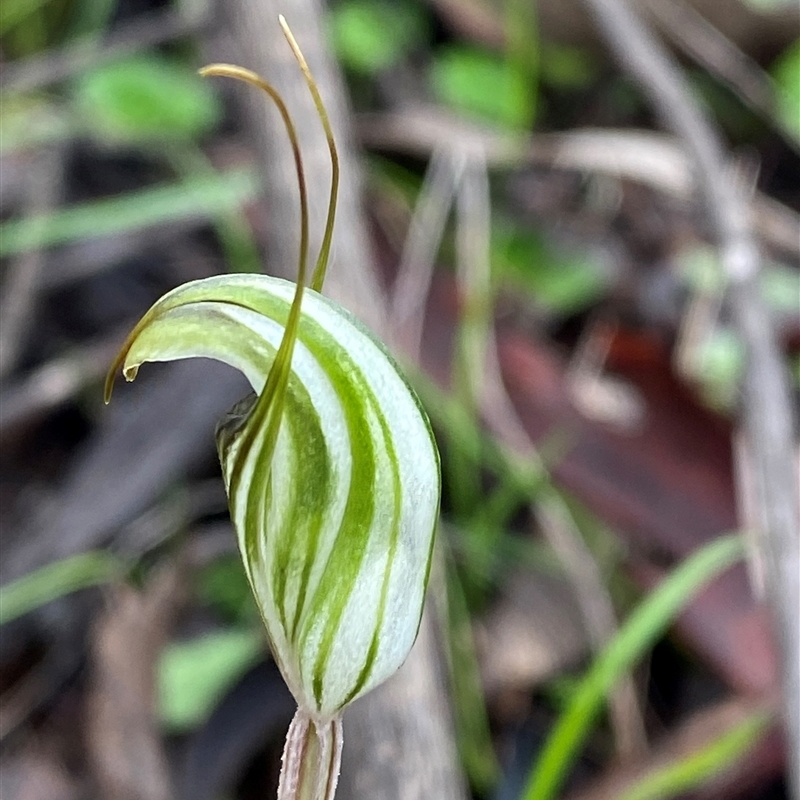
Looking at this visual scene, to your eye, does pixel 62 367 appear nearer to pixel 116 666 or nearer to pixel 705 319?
pixel 116 666

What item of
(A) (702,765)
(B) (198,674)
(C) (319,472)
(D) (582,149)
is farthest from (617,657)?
(D) (582,149)

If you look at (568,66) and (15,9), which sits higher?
(15,9)

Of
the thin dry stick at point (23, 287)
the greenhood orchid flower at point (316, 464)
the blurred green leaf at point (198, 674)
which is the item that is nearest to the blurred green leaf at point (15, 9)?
the thin dry stick at point (23, 287)

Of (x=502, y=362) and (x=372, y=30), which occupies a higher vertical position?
(x=372, y=30)

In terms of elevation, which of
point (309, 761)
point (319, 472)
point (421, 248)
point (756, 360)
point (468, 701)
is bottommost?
point (468, 701)

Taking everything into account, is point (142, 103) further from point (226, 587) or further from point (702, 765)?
point (702, 765)

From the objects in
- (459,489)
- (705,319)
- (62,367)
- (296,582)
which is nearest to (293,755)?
(296,582)

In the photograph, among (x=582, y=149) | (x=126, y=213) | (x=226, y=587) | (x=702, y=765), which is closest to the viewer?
(x=702, y=765)
